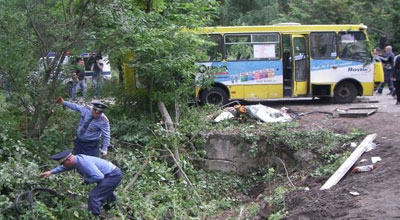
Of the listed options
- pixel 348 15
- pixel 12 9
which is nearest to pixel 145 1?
pixel 12 9

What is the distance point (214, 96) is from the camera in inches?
661

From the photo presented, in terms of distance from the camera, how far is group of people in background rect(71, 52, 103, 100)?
10988 mm

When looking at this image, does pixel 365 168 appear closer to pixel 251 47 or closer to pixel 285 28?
pixel 251 47

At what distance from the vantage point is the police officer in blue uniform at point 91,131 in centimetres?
988

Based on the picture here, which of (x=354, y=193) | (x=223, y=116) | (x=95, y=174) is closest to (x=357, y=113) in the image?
(x=223, y=116)

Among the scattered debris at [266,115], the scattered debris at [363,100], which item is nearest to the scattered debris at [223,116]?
the scattered debris at [266,115]

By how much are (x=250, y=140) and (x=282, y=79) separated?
4700 mm

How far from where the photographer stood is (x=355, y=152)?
1063 centimetres

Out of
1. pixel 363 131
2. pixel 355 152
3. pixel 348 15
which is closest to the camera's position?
pixel 355 152

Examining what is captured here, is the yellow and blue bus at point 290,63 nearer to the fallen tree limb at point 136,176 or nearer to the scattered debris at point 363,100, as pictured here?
the scattered debris at point 363,100

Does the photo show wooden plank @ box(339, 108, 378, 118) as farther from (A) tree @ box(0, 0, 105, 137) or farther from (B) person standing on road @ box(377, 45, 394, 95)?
(A) tree @ box(0, 0, 105, 137)

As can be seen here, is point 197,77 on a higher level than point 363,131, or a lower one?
higher

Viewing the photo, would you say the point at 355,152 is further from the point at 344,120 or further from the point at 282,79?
the point at 282,79

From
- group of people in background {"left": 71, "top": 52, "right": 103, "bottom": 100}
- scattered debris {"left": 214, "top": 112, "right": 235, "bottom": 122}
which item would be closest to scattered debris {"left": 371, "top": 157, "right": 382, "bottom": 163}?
scattered debris {"left": 214, "top": 112, "right": 235, "bottom": 122}
